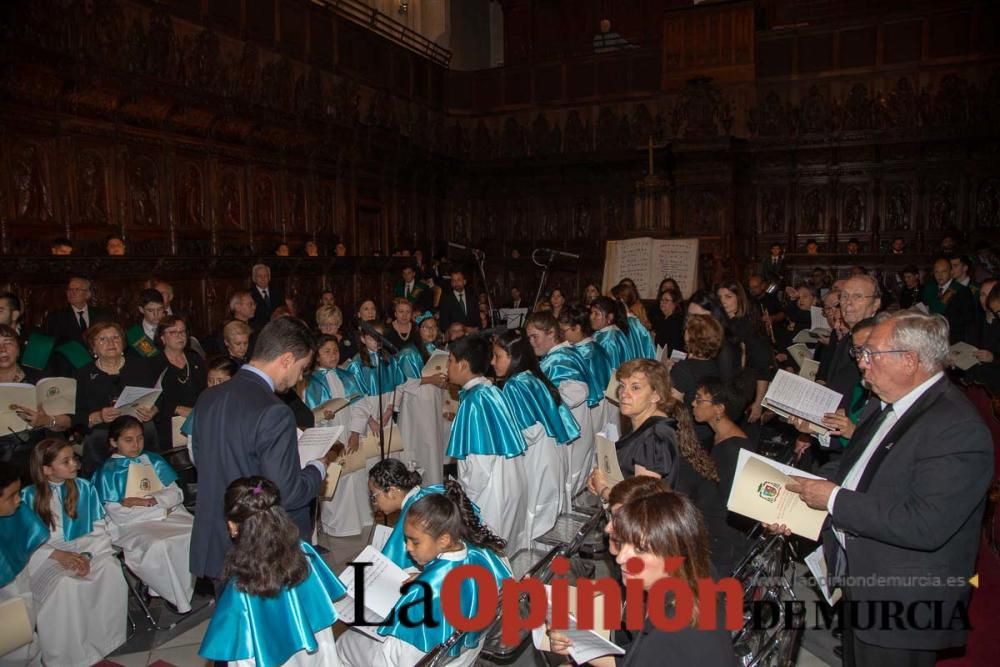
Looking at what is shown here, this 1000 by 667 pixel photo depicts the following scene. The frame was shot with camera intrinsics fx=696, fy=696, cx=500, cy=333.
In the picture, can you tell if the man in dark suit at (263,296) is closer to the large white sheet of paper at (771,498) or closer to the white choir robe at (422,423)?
the white choir robe at (422,423)

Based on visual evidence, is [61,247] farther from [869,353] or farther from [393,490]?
[869,353]

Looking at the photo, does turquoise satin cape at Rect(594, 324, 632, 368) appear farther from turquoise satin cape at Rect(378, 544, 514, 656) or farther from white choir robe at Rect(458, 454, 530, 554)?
turquoise satin cape at Rect(378, 544, 514, 656)

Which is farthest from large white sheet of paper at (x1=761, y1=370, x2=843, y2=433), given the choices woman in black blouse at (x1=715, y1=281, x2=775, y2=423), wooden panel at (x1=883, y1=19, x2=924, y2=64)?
wooden panel at (x1=883, y1=19, x2=924, y2=64)

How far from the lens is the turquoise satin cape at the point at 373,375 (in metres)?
6.81

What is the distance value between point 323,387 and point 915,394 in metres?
4.90

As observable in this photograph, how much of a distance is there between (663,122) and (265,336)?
16652mm

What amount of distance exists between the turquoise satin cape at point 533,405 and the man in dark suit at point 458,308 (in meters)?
5.30

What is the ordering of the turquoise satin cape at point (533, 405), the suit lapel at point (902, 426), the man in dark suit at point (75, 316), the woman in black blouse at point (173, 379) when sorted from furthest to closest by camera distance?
the man in dark suit at point (75, 316)
the woman in black blouse at point (173, 379)
the turquoise satin cape at point (533, 405)
the suit lapel at point (902, 426)

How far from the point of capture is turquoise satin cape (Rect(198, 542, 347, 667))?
109 inches

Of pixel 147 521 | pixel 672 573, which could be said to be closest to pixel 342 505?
pixel 147 521

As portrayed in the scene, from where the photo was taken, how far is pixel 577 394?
19.5 feet

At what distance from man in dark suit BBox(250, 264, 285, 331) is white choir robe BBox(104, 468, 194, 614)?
4510 millimetres

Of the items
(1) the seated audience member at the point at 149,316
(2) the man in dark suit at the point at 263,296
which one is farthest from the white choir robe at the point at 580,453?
(2) the man in dark suit at the point at 263,296

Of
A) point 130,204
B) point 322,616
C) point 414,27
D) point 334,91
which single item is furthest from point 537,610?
point 414,27
